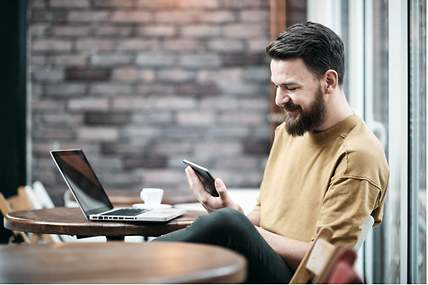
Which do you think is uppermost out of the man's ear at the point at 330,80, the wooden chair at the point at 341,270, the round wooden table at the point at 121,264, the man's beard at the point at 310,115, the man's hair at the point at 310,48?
the man's hair at the point at 310,48

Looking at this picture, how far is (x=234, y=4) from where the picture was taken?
6.93m

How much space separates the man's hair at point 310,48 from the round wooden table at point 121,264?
3.36ft

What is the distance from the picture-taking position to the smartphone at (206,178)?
3094mm

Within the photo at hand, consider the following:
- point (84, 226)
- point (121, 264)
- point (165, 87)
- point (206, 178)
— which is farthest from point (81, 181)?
point (165, 87)

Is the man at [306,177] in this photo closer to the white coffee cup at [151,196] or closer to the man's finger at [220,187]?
the man's finger at [220,187]

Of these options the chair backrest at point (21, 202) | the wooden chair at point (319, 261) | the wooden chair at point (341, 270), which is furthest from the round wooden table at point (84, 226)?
the chair backrest at point (21, 202)

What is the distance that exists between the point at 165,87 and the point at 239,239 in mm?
4320

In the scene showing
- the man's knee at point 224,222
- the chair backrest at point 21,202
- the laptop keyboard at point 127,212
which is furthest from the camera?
Answer: the chair backrest at point 21,202

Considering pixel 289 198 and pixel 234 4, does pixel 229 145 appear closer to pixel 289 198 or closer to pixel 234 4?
pixel 234 4

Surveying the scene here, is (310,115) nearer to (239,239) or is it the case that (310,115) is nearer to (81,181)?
(239,239)

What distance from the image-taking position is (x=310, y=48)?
2.96 meters

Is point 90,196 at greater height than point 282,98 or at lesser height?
lesser

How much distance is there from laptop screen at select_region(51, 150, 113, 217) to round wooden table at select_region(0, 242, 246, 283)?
1.12 meters

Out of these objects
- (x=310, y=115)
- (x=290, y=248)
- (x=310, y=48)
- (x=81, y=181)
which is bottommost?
(x=290, y=248)
